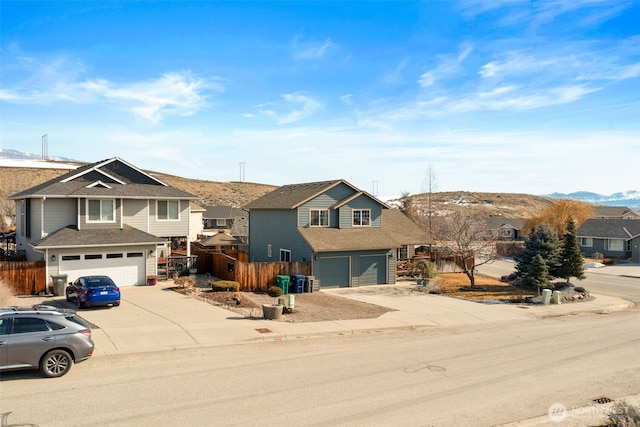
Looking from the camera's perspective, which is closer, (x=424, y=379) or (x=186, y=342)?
(x=424, y=379)

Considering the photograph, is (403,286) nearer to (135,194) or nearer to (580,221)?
(135,194)

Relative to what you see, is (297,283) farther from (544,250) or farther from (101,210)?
(544,250)

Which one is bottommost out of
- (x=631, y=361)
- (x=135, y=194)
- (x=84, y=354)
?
(x=631, y=361)

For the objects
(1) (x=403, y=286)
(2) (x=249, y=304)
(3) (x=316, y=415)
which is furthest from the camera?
(1) (x=403, y=286)

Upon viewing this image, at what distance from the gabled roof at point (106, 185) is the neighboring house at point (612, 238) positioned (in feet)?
170

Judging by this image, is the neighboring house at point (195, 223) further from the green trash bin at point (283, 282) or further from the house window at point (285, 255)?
the green trash bin at point (283, 282)

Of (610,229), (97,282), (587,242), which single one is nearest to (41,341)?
(97,282)

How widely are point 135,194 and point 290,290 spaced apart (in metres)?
11.8

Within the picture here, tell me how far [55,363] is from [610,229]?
66.0 m

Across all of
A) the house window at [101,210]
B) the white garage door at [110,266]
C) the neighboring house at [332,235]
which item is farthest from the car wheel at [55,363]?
the neighboring house at [332,235]

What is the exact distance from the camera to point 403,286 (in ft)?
116

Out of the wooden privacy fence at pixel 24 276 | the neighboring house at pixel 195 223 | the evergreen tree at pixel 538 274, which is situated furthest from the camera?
the neighboring house at pixel 195 223

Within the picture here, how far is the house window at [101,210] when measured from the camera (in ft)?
103

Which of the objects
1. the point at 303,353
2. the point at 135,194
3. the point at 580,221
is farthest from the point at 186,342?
the point at 580,221
